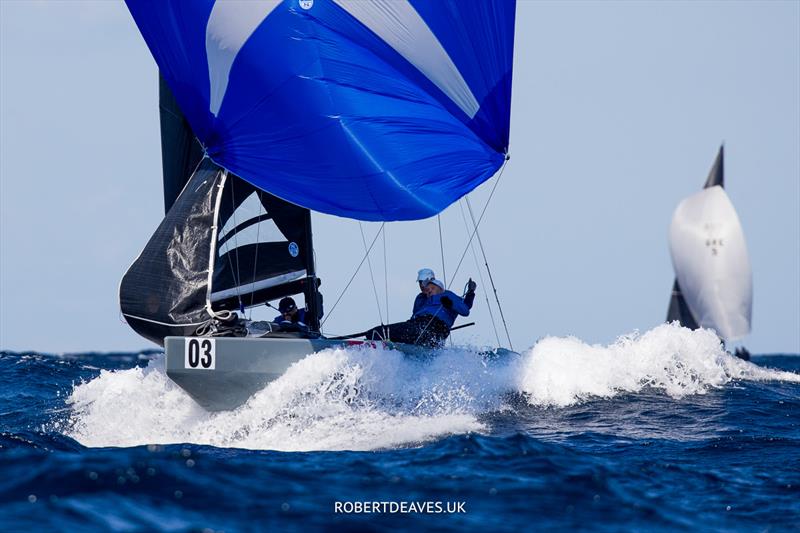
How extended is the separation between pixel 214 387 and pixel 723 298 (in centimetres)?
2883

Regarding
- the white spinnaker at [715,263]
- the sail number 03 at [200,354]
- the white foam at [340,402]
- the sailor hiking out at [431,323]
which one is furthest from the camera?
the white spinnaker at [715,263]

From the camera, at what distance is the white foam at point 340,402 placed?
8406 millimetres

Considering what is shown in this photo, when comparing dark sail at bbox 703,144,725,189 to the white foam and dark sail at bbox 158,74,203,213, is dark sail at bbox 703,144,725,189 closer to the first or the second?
the white foam

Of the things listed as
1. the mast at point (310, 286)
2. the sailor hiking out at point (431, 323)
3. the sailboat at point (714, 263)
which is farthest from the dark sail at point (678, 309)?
the sailor hiking out at point (431, 323)

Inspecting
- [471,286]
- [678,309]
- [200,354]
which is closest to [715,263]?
[678,309]

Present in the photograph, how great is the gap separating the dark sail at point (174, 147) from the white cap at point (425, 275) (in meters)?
2.57

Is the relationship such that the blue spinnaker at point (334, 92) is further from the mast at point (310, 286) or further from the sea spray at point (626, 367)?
the sea spray at point (626, 367)

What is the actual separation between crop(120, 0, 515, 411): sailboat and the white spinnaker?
1022 inches

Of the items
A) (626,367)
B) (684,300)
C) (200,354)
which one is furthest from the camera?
(684,300)

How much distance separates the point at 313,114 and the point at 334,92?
0.88ft

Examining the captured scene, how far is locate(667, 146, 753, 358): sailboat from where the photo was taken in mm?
34969

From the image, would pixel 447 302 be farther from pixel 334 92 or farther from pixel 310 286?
pixel 334 92

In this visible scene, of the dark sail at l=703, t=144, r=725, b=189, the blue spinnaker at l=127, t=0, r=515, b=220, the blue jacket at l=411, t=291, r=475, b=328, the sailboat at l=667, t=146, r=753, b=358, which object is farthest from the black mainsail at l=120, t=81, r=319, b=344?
the dark sail at l=703, t=144, r=725, b=189

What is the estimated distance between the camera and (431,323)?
1043 cm
